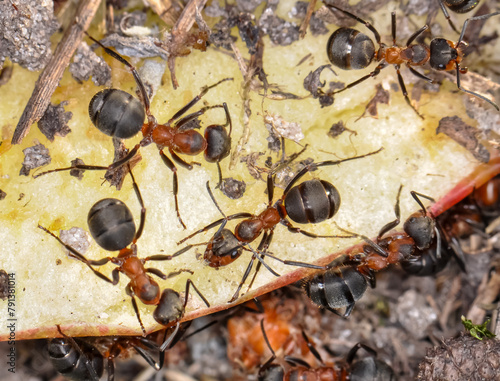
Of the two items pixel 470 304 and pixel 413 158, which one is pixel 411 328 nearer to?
pixel 470 304

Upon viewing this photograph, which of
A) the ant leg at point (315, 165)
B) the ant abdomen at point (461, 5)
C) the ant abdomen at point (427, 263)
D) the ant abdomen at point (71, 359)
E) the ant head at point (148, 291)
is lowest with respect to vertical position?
the ant abdomen at point (427, 263)

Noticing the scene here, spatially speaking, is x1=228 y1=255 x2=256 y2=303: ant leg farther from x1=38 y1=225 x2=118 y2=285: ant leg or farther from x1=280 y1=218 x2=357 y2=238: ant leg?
x1=38 y1=225 x2=118 y2=285: ant leg

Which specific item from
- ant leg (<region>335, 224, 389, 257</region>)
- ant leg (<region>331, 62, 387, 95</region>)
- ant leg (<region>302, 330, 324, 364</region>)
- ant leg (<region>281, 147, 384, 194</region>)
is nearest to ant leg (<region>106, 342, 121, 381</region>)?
ant leg (<region>302, 330, 324, 364</region>)

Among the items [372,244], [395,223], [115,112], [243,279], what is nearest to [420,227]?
[395,223]

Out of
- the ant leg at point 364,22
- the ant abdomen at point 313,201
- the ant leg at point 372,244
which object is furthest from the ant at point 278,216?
the ant leg at point 364,22

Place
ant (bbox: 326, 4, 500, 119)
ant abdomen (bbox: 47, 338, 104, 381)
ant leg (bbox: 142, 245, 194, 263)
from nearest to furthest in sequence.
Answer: ant leg (bbox: 142, 245, 194, 263)
ant (bbox: 326, 4, 500, 119)
ant abdomen (bbox: 47, 338, 104, 381)

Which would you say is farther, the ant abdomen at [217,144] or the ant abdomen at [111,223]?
the ant abdomen at [217,144]

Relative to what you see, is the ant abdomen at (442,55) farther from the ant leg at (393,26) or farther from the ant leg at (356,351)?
the ant leg at (356,351)
